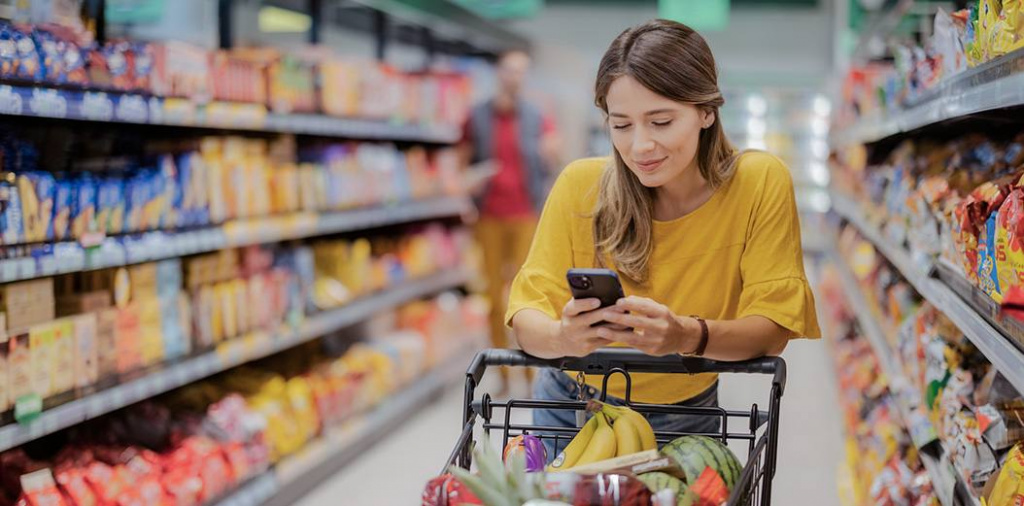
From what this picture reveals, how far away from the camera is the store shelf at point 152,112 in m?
2.54

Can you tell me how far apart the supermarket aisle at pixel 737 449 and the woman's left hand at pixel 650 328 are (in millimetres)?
2409

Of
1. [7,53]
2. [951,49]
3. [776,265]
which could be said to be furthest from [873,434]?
[7,53]

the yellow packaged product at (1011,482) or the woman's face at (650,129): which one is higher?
the woman's face at (650,129)

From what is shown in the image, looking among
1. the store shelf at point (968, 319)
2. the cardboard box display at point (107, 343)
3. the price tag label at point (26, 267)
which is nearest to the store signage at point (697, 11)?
the store shelf at point (968, 319)

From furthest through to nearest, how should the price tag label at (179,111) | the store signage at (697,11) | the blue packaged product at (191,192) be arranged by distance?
the store signage at (697,11) → the blue packaged product at (191,192) → the price tag label at (179,111)

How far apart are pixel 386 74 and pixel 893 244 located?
2.75 meters

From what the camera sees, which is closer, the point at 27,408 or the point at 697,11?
the point at 27,408

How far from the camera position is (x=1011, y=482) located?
1654mm

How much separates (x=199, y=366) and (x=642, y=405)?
2047mm

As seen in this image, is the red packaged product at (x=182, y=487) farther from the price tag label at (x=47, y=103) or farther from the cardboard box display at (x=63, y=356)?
the price tag label at (x=47, y=103)

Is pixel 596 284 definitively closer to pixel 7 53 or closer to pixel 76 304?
pixel 7 53

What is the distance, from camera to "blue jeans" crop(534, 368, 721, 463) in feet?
6.55

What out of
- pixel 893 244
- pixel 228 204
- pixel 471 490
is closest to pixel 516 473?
pixel 471 490

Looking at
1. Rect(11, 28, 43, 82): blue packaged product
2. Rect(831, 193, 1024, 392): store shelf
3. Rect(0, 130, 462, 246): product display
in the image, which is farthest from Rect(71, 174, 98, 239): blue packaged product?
Rect(831, 193, 1024, 392): store shelf
